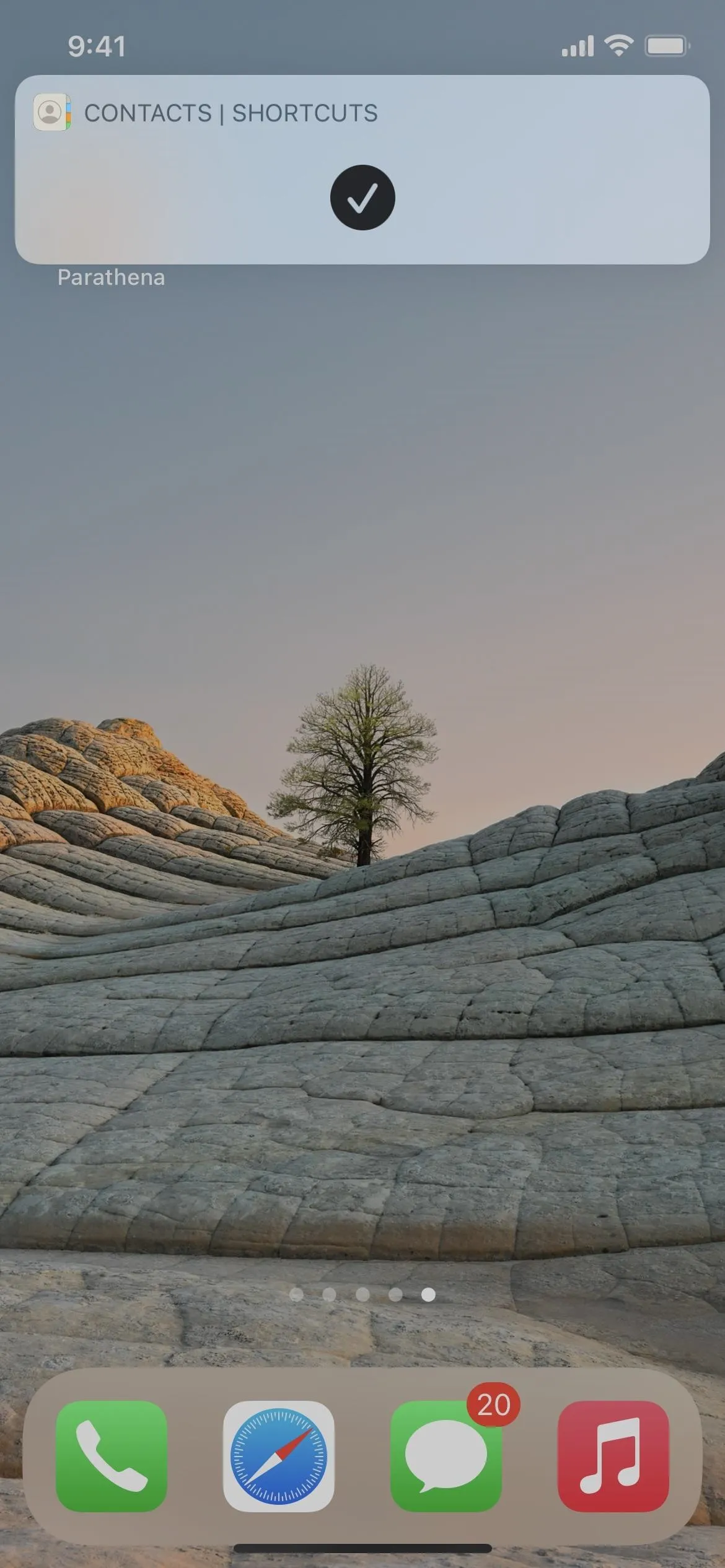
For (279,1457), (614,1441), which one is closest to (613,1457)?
(614,1441)

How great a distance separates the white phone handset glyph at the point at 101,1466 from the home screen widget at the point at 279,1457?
0.72 feet

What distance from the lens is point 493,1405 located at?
8.72 feet

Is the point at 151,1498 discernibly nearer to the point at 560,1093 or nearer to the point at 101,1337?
the point at 101,1337

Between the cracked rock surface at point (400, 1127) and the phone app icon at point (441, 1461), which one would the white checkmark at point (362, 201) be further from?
the cracked rock surface at point (400, 1127)

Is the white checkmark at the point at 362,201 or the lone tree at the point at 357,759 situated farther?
the lone tree at the point at 357,759

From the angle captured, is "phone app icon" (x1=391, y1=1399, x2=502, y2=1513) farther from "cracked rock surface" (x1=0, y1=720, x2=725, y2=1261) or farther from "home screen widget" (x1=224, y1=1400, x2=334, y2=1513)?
"cracked rock surface" (x1=0, y1=720, x2=725, y2=1261)

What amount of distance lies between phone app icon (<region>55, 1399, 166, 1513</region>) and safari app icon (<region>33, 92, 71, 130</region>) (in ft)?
16.1

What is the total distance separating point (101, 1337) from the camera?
13.5 ft

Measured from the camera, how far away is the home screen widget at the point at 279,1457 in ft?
7.98
